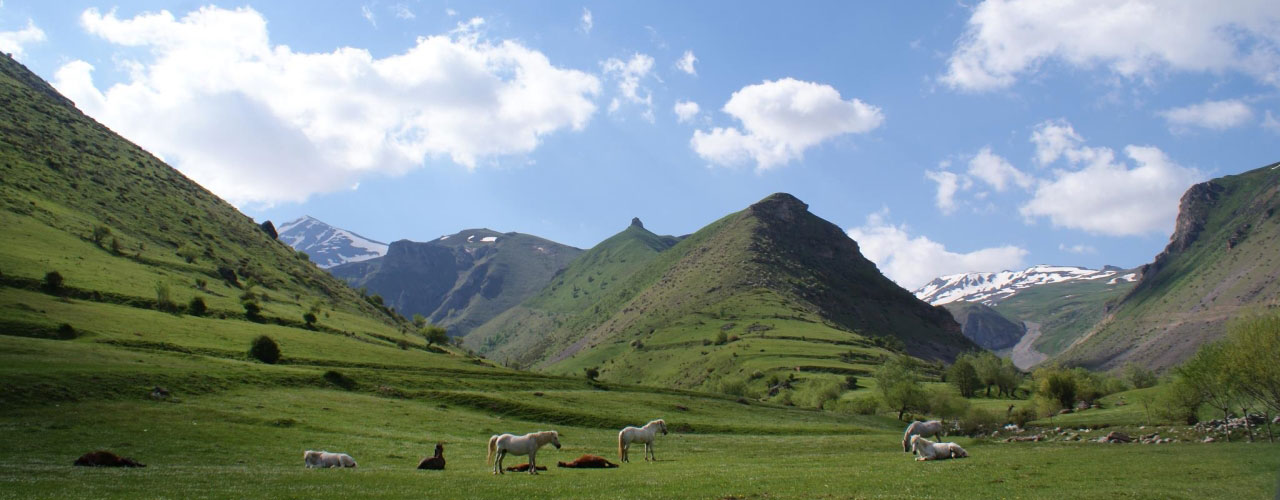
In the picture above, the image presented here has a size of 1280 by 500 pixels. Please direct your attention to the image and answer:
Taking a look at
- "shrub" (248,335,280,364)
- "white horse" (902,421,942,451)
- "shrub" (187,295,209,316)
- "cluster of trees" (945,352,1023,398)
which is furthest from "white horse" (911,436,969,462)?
"cluster of trees" (945,352,1023,398)

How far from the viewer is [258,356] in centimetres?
8644

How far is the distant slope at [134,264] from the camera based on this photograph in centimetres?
8894

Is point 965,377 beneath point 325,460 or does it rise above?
beneath

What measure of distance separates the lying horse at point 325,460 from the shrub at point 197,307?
93.4 metres

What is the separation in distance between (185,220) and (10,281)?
7785cm

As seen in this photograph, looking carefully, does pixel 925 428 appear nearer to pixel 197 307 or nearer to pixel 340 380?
pixel 340 380

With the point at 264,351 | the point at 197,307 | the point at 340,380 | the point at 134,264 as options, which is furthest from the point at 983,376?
the point at 134,264

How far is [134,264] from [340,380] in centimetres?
8058

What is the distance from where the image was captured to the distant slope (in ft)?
292

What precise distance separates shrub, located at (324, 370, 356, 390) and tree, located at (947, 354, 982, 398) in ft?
405

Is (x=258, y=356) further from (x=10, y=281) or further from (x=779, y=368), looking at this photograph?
(x=779, y=368)

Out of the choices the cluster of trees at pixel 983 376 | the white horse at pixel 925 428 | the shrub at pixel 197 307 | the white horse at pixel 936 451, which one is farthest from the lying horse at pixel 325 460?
the cluster of trees at pixel 983 376

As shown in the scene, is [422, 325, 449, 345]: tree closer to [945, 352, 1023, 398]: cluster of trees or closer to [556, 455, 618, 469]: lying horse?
[945, 352, 1023, 398]: cluster of trees

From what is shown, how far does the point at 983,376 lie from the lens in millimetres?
151625
